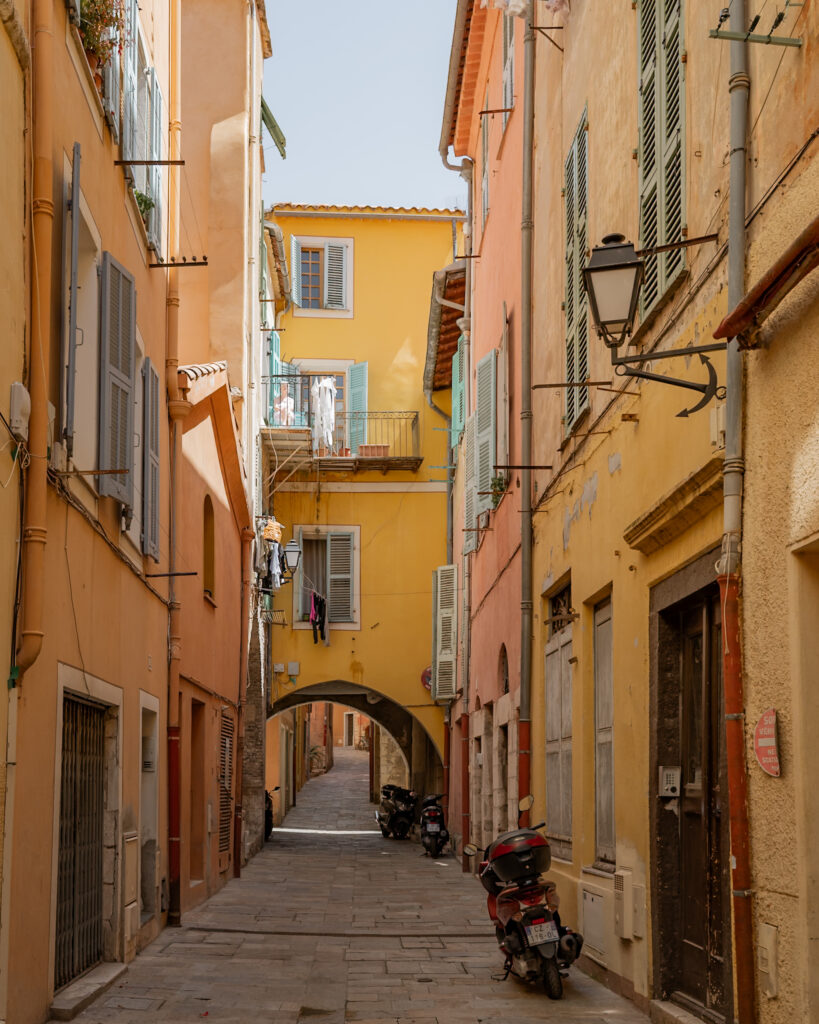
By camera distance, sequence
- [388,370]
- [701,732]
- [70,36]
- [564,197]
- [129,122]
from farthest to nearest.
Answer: [388,370], [564,197], [129,122], [70,36], [701,732]

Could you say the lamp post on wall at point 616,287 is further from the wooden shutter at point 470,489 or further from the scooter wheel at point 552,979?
the wooden shutter at point 470,489

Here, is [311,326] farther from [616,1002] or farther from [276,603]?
[616,1002]

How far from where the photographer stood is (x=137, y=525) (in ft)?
34.2

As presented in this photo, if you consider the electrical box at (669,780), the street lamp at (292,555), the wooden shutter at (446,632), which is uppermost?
the street lamp at (292,555)

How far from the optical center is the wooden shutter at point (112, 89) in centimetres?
907

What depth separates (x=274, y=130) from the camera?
2477 cm

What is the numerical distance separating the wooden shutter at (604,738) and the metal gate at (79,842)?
3.38 m

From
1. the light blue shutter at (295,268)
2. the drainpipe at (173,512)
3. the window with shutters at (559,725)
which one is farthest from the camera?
the light blue shutter at (295,268)

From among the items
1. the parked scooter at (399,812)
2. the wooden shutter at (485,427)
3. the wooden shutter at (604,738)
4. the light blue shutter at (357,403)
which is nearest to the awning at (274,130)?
the light blue shutter at (357,403)

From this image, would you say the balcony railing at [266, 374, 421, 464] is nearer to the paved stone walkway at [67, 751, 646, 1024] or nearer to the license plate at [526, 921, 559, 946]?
the paved stone walkway at [67, 751, 646, 1024]

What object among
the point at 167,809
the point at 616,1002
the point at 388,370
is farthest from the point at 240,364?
the point at 616,1002

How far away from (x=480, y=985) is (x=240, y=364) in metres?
12.0

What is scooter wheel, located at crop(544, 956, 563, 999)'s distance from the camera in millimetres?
8336

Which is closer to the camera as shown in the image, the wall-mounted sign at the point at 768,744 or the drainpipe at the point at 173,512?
the wall-mounted sign at the point at 768,744
